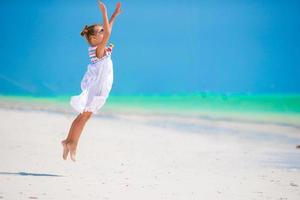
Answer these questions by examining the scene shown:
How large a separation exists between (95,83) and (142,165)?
767mm

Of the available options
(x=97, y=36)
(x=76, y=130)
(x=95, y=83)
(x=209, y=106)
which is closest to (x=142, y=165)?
(x=76, y=130)

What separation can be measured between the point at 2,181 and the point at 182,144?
2.88 metres

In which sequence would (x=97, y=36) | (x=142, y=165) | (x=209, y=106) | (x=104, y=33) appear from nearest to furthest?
(x=104, y=33) < (x=97, y=36) < (x=142, y=165) < (x=209, y=106)

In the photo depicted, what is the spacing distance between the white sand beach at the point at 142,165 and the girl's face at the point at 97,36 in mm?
868

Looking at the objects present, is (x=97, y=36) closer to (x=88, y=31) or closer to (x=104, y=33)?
(x=88, y=31)

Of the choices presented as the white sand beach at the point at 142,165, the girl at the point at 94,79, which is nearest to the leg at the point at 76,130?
the girl at the point at 94,79

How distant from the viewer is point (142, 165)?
4082 mm

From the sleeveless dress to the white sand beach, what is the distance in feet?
1.45

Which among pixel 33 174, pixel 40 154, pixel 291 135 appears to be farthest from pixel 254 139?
pixel 33 174

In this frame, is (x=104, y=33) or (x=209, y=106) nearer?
(x=104, y=33)

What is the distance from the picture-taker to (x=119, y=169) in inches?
152

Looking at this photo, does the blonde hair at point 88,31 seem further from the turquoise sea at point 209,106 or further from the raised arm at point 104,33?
the turquoise sea at point 209,106

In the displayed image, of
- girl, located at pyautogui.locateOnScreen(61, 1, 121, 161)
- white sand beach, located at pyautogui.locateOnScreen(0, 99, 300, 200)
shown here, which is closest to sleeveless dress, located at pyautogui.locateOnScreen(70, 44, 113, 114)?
girl, located at pyautogui.locateOnScreen(61, 1, 121, 161)

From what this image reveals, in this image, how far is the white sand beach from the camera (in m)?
3.11
